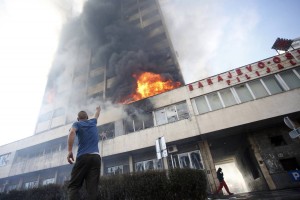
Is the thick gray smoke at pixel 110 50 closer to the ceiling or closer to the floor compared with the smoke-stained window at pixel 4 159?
closer to the ceiling

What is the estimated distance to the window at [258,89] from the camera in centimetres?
1424

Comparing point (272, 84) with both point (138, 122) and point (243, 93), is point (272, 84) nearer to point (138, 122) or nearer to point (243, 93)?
point (243, 93)

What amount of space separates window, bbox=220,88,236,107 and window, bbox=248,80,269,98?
167 centimetres

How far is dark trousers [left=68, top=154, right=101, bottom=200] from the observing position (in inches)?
119

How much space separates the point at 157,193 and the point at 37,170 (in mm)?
19927

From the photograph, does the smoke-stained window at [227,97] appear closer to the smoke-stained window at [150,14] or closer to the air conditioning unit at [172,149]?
the air conditioning unit at [172,149]

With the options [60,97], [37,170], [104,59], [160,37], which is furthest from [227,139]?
[60,97]

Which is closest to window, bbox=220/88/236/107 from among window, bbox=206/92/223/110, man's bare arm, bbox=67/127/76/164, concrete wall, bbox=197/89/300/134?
window, bbox=206/92/223/110

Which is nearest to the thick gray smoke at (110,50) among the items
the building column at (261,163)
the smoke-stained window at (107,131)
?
the smoke-stained window at (107,131)

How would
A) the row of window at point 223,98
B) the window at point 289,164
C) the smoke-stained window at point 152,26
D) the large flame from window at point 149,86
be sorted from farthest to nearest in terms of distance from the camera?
the smoke-stained window at point 152,26 → the large flame from window at point 149,86 → the row of window at point 223,98 → the window at point 289,164

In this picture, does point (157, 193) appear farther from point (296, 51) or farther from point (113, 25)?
point (113, 25)

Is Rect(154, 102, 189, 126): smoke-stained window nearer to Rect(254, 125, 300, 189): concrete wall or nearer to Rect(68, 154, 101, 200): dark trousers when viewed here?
Rect(254, 125, 300, 189): concrete wall

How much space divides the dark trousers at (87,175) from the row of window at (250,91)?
13.2 m

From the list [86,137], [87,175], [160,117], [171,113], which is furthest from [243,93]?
[87,175]
